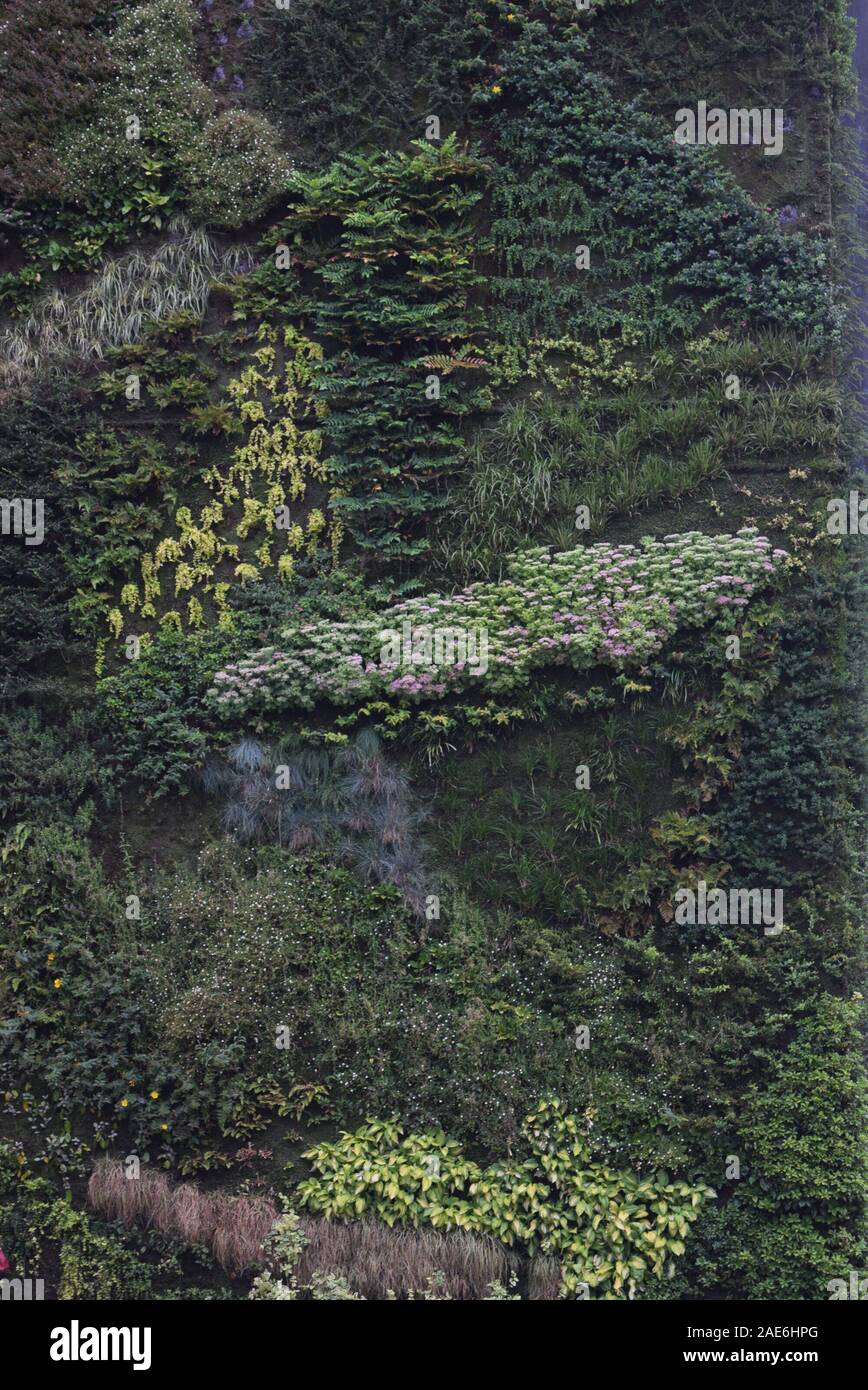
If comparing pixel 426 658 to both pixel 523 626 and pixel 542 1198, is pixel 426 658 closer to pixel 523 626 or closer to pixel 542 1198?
pixel 523 626

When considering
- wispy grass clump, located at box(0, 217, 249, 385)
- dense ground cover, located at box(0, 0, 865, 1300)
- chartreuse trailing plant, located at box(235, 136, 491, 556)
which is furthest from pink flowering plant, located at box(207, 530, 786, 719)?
wispy grass clump, located at box(0, 217, 249, 385)

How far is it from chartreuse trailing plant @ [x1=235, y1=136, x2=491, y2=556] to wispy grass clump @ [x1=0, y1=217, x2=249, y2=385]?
421mm

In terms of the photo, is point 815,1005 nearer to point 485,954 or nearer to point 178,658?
point 485,954

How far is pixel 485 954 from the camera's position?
31.4 feet

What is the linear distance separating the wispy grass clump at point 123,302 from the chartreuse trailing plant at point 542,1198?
22.6 feet

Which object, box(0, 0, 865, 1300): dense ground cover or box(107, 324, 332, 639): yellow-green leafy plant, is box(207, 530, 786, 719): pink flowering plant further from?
box(107, 324, 332, 639): yellow-green leafy plant

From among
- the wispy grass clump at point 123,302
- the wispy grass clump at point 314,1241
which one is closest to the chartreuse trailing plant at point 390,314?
the wispy grass clump at point 123,302

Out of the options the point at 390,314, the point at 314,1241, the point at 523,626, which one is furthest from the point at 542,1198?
the point at 390,314

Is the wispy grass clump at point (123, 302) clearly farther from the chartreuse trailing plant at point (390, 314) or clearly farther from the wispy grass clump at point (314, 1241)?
the wispy grass clump at point (314, 1241)

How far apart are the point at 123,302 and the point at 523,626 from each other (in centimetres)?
449

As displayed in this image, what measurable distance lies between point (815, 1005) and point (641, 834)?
173 centimetres

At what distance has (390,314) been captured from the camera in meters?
10.7

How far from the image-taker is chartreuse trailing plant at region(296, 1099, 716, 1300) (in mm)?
8648

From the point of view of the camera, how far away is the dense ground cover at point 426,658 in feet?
29.4
